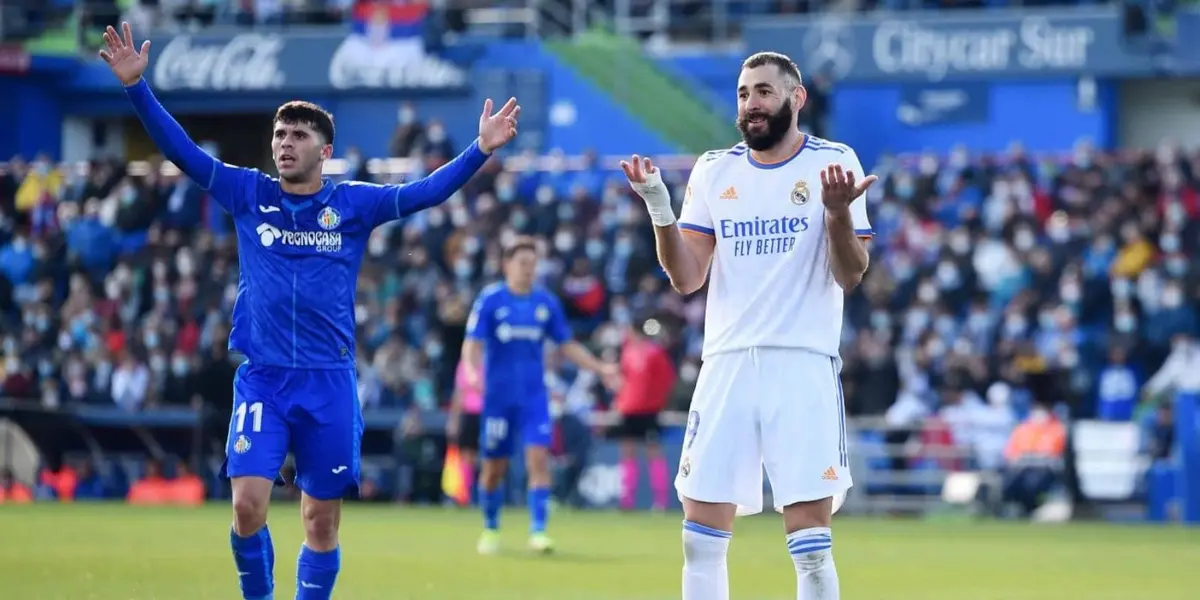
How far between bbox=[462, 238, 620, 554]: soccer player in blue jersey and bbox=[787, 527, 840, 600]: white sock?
30.6 ft

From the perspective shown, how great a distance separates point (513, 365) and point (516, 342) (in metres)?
0.21

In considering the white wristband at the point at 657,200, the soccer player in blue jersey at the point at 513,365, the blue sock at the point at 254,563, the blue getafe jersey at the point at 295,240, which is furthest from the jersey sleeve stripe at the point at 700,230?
the soccer player in blue jersey at the point at 513,365

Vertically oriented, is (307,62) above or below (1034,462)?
above

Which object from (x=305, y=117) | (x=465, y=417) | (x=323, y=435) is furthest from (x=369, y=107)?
(x=323, y=435)

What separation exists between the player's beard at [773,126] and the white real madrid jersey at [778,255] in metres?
0.12

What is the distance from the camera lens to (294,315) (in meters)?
9.38

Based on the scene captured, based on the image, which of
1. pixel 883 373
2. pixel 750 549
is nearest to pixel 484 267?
pixel 883 373

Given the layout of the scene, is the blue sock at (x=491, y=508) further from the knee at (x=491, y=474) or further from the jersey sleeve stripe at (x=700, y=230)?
the jersey sleeve stripe at (x=700, y=230)

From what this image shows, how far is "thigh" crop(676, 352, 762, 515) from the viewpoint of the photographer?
27.2 feet

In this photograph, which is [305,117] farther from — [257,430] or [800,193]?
[800,193]

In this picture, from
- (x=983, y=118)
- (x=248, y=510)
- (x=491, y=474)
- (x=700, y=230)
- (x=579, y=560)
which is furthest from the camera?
(x=983, y=118)

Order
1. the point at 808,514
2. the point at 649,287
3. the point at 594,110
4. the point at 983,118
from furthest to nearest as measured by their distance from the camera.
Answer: the point at 594,110
the point at 983,118
the point at 649,287
the point at 808,514

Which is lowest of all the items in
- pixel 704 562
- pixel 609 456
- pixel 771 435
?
pixel 609 456

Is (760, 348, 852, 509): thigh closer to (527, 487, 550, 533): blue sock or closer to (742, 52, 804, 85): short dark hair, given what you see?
(742, 52, 804, 85): short dark hair
